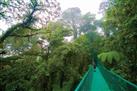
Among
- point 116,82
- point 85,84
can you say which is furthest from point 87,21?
point 85,84

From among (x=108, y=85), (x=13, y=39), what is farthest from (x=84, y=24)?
(x=108, y=85)

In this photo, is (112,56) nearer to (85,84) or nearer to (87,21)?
(85,84)

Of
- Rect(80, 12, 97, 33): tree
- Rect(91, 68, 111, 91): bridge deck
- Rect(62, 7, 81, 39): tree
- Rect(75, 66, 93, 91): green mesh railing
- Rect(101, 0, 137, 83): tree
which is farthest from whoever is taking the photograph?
Rect(62, 7, 81, 39): tree

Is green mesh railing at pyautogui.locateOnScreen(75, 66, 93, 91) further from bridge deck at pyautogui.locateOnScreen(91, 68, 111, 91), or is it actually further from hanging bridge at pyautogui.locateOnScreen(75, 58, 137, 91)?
bridge deck at pyautogui.locateOnScreen(91, 68, 111, 91)

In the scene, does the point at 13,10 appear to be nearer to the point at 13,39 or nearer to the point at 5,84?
the point at 13,39

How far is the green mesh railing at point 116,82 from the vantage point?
7.51ft

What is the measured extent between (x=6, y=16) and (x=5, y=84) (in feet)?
4.15

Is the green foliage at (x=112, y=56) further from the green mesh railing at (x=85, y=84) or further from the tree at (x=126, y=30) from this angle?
the green mesh railing at (x=85, y=84)

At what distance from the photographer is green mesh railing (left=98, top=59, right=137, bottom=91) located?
2288 mm

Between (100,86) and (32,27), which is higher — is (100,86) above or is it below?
below

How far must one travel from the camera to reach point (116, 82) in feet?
8.55

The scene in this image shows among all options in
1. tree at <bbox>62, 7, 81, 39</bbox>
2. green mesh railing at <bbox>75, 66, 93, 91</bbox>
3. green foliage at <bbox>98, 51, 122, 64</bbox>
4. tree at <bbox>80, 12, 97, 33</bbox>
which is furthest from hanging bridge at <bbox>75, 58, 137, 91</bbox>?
tree at <bbox>62, 7, 81, 39</bbox>

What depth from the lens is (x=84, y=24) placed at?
38.6 ft

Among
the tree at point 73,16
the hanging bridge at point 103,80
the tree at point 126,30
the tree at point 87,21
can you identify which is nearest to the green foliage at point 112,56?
the tree at point 126,30
